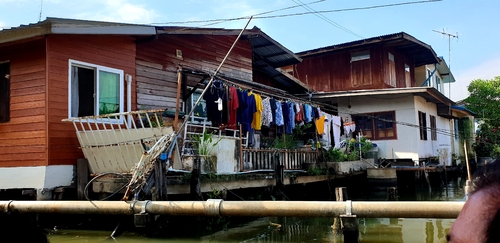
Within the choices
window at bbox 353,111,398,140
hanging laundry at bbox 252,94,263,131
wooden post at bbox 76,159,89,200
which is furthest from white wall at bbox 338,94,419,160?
wooden post at bbox 76,159,89,200

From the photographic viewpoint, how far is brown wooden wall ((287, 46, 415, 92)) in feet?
60.9

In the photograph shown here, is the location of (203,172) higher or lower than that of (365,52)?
lower

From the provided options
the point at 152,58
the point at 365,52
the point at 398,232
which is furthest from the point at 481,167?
the point at 365,52

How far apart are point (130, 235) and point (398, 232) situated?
565 centimetres

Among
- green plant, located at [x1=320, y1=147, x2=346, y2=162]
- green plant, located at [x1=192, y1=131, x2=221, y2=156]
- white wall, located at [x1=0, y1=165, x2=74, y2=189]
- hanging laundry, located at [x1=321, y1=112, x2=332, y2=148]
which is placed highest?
hanging laundry, located at [x1=321, y1=112, x2=332, y2=148]

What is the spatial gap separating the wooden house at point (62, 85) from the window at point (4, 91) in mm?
23

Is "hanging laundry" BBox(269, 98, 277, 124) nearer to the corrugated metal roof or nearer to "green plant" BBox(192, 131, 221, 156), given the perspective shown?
the corrugated metal roof

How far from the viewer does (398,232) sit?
883 cm

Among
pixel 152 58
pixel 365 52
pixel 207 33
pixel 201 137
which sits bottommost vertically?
pixel 201 137

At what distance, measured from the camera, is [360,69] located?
63.2 feet

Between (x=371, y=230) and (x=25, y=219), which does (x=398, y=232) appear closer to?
(x=371, y=230)

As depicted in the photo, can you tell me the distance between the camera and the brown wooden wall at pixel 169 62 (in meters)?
10.7

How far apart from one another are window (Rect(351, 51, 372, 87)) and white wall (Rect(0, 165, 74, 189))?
46.2 ft

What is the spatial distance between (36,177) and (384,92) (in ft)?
44.0
